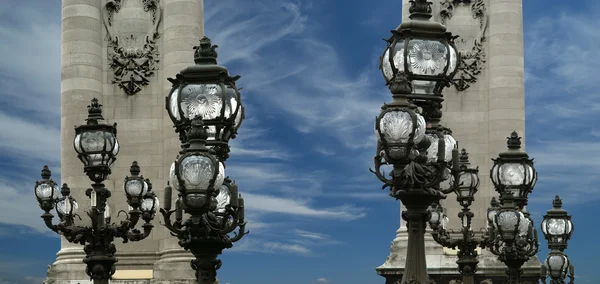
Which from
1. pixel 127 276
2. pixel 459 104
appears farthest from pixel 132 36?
pixel 459 104

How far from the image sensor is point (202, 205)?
1579 cm

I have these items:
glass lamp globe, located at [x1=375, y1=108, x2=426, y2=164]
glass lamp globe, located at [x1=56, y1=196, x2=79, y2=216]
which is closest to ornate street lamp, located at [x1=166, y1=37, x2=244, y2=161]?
glass lamp globe, located at [x1=375, y1=108, x2=426, y2=164]

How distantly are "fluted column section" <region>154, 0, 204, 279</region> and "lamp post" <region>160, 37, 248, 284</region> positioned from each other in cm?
1781

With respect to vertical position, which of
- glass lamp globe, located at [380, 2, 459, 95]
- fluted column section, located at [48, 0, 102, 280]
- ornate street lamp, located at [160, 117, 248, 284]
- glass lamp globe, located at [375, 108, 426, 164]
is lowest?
ornate street lamp, located at [160, 117, 248, 284]

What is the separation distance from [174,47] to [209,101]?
18.9 metres

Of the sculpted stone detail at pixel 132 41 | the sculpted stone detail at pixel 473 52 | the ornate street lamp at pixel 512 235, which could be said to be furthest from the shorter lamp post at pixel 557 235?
the sculpted stone detail at pixel 132 41

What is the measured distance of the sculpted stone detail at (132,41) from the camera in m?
36.2

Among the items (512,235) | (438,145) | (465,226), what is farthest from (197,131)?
(465,226)

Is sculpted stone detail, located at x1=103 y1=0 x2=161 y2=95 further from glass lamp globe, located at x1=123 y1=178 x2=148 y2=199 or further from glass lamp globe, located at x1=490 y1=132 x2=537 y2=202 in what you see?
glass lamp globe, located at x1=490 y1=132 x2=537 y2=202

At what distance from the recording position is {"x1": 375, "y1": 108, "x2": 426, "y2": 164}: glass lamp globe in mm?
15500

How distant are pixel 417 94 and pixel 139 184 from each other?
9708 mm

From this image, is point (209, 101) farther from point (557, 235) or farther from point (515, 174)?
point (557, 235)

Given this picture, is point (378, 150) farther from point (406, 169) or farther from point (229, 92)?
point (229, 92)

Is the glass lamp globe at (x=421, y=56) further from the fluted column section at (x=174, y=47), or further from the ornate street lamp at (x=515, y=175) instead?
the fluted column section at (x=174, y=47)
